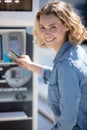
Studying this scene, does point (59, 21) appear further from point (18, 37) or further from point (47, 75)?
point (18, 37)

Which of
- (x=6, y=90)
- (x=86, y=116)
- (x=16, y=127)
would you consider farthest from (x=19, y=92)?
(x=86, y=116)

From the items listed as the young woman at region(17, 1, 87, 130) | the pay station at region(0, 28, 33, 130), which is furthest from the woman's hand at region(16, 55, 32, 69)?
the young woman at region(17, 1, 87, 130)

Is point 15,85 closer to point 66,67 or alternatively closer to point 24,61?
point 24,61

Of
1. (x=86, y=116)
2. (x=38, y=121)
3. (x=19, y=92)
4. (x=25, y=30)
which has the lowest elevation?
(x=38, y=121)

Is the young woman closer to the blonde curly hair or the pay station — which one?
the blonde curly hair

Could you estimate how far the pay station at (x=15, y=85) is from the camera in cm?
243

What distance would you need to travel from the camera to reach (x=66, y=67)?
157 centimetres

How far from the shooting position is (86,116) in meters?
1.72

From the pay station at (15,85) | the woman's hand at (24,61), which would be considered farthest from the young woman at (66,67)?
the pay station at (15,85)

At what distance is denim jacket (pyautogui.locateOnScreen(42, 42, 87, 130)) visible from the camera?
1.57 meters

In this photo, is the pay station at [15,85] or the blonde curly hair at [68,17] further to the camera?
the pay station at [15,85]

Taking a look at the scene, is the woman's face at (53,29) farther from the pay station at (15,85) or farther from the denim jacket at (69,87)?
the pay station at (15,85)

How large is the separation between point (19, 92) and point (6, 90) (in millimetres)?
110

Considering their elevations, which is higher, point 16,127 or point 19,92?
point 19,92
